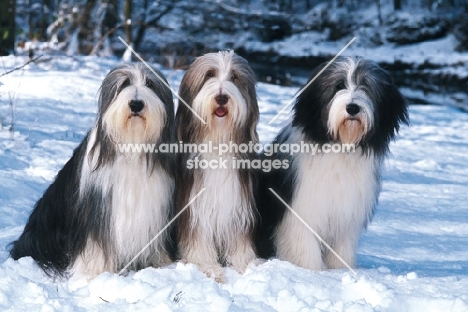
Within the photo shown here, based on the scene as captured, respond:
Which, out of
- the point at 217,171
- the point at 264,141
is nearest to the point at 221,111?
the point at 217,171

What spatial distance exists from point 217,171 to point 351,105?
2.59 feet

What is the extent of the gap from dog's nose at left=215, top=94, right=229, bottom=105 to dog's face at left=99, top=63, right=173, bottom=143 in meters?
0.26

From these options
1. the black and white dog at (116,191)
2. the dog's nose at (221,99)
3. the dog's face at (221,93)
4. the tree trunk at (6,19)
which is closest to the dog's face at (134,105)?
the black and white dog at (116,191)

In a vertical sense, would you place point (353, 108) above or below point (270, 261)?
above

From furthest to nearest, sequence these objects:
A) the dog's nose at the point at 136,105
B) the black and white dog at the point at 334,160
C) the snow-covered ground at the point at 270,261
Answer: the black and white dog at the point at 334,160 < the dog's nose at the point at 136,105 < the snow-covered ground at the point at 270,261

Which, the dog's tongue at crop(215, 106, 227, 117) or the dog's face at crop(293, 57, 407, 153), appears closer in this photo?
the dog's tongue at crop(215, 106, 227, 117)

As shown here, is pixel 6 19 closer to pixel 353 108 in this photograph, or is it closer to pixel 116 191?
pixel 116 191

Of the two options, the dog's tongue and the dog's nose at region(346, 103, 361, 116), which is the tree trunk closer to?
the dog's tongue

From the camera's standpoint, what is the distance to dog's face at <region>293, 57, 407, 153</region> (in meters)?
3.90

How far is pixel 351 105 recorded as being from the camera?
3.86 metres

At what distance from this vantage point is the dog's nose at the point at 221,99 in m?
3.75

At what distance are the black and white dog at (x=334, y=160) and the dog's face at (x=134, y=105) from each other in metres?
0.82

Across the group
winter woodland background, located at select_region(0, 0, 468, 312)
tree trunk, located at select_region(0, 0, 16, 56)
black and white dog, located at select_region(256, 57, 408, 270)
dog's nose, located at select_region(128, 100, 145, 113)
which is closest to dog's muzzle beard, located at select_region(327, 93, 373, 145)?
black and white dog, located at select_region(256, 57, 408, 270)

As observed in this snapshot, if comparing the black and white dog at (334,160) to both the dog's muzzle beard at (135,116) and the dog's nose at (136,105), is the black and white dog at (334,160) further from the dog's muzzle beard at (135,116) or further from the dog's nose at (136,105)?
the dog's nose at (136,105)
